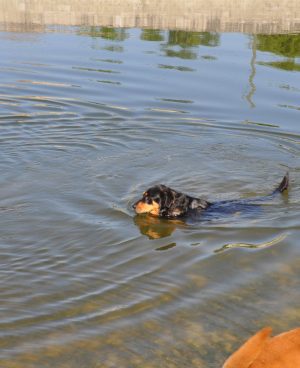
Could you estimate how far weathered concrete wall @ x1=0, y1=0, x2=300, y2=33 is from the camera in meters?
25.7

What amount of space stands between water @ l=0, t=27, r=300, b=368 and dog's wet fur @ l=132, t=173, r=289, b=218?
156 mm

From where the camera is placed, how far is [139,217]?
9.32 m

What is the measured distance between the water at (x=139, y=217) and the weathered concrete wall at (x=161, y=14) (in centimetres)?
650

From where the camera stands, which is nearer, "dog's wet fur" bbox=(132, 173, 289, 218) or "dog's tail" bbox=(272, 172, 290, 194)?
"dog's wet fur" bbox=(132, 173, 289, 218)

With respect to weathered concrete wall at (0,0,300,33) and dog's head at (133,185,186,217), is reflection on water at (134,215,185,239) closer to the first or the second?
dog's head at (133,185,186,217)

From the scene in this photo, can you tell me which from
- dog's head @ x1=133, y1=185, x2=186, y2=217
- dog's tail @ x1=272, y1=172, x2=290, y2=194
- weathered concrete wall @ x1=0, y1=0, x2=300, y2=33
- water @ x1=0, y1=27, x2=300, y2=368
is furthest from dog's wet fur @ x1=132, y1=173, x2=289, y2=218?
weathered concrete wall @ x1=0, y1=0, x2=300, y2=33

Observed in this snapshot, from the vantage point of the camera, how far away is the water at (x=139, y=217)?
6289mm

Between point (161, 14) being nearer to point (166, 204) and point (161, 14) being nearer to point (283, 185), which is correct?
point (283, 185)

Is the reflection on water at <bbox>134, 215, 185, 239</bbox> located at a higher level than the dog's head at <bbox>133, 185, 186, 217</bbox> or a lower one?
lower

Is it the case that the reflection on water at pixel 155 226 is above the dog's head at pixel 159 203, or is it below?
below

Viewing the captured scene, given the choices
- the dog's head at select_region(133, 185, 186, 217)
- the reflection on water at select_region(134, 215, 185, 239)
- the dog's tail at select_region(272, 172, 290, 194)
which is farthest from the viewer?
the dog's tail at select_region(272, 172, 290, 194)

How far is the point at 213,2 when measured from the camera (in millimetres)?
30234

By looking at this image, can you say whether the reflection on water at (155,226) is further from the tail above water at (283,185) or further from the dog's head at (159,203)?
the tail above water at (283,185)

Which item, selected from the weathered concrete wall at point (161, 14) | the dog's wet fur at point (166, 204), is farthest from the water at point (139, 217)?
the weathered concrete wall at point (161, 14)
